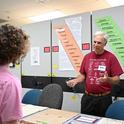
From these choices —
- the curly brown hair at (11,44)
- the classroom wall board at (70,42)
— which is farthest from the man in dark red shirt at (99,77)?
the curly brown hair at (11,44)

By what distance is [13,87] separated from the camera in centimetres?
102

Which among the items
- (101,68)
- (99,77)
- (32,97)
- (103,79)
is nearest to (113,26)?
(101,68)

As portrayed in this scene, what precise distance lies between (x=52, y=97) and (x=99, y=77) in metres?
0.69

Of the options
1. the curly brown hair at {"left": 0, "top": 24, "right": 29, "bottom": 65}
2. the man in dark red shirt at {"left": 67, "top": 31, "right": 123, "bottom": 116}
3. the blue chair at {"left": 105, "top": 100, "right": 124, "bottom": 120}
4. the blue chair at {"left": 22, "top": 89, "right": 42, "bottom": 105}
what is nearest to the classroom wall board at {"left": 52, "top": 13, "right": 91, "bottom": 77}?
the man in dark red shirt at {"left": 67, "top": 31, "right": 123, "bottom": 116}

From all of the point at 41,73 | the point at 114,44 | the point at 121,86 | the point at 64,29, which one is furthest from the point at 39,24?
the point at 121,86

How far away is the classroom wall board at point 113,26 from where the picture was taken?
3110mm

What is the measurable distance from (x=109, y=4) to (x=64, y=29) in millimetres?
2792

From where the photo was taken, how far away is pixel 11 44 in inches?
42.0

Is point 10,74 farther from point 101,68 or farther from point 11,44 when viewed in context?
point 101,68

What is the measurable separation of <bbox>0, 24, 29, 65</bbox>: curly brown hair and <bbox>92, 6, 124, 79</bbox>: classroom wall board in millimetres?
2240

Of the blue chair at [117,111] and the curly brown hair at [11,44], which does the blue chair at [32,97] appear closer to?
the blue chair at [117,111]

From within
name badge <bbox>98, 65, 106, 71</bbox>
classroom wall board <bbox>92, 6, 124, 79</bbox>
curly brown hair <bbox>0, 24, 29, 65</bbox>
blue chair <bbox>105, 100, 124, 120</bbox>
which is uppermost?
classroom wall board <bbox>92, 6, 124, 79</bbox>

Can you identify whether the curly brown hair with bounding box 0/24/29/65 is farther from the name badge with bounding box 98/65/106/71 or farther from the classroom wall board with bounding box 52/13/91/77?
the classroom wall board with bounding box 52/13/91/77

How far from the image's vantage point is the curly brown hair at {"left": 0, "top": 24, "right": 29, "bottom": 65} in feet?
3.49
